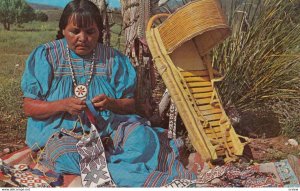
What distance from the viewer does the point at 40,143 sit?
3.67 m

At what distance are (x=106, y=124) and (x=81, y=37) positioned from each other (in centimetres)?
68

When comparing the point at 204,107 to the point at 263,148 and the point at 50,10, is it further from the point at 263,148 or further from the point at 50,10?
the point at 50,10

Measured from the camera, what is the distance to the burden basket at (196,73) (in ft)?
12.1

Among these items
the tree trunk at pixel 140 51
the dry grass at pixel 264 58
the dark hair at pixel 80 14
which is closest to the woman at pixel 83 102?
the dark hair at pixel 80 14

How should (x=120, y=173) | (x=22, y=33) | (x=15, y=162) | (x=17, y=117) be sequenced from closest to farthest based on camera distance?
(x=120, y=173)
(x=15, y=162)
(x=22, y=33)
(x=17, y=117)

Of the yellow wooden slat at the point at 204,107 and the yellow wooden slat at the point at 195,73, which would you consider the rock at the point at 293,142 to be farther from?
the yellow wooden slat at the point at 195,73

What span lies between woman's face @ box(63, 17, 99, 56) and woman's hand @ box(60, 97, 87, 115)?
0.39m

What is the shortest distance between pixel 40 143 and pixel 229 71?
1.77 meters

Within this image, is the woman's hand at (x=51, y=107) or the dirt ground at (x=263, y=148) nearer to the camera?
the woman's hand at (x=51, y=107)

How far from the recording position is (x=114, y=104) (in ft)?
12.3

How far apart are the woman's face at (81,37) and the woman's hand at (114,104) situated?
380mm

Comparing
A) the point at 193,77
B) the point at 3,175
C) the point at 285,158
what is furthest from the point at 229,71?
the point at 3,175

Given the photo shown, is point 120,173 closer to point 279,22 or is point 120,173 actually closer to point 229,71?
point 229,71

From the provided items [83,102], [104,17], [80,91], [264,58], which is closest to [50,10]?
[104,17]
